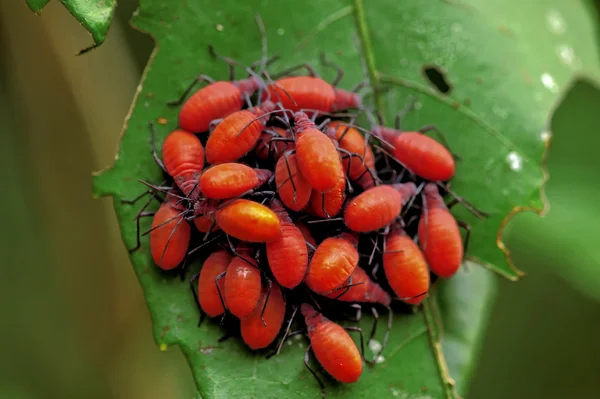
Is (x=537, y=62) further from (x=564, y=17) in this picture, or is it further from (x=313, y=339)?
(x=313, y=339)

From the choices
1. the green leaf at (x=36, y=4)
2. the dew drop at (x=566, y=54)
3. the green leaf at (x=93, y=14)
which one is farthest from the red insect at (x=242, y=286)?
the dew drop at (x=566, y=54)

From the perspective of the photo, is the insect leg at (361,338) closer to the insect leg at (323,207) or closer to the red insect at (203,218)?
the insect leg at (323,207)

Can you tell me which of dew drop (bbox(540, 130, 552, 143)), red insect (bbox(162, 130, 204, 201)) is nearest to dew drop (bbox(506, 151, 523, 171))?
dew drop (bbox(540, 130, 552, 143))

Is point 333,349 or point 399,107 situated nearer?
point 333,349

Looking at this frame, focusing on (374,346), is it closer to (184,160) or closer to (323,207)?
(323,207)

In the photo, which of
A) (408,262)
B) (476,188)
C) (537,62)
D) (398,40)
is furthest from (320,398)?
(537,62)

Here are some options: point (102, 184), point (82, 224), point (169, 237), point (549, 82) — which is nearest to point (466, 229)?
point (549, 82)
